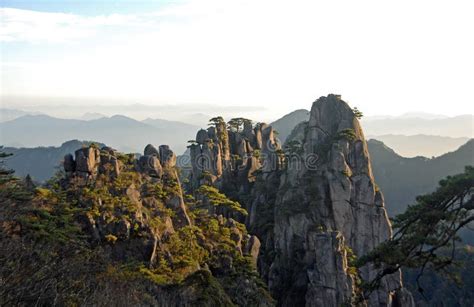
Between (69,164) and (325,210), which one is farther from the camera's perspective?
(325,210)

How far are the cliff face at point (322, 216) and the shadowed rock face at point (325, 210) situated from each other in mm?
109

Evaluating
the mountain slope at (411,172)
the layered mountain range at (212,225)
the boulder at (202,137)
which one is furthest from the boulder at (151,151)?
the mountain slope at (411,172)

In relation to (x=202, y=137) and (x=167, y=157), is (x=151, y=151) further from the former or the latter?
(x=202, y=137)

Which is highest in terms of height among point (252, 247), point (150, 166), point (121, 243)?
point (150, 166)

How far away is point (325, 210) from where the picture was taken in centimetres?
Result: 5459

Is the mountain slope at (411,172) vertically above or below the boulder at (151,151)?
below

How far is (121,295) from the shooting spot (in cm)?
2200

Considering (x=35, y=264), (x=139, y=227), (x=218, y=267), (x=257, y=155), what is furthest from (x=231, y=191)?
(x=35, y=264)

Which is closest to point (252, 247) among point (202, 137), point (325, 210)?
point (325, 210)

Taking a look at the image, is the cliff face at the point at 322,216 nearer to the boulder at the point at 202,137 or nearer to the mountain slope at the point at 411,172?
the boulder at the point at 202,137

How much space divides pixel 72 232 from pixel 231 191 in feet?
128

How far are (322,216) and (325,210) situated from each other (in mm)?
916

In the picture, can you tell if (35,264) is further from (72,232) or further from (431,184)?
(431,184)

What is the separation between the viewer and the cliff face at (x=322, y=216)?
47.2 meters
